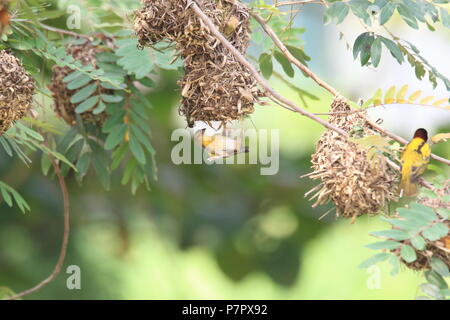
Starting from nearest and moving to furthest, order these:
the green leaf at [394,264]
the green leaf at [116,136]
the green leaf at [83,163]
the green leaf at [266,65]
A: the green leaf at [394,264]
the green leaf at [266,65]
the green leaf at [116,136]
the green leaf at [83,163]

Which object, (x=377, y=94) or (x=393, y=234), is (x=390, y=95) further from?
(x=393, y=234)

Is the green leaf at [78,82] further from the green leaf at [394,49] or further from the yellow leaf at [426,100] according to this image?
the yellow leaf at [426,100]

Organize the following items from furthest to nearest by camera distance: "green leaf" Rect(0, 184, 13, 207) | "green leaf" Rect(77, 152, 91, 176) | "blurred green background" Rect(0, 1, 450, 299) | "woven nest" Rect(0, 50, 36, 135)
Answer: "blurred green background" Rect(0, 1, 450, 299)
"green leaf" Rect(77, 152, 91, 176)
"green leaf" Rect(0, 184, 13, 207)
"woven nest" Rect(0, 50, 36, 135)

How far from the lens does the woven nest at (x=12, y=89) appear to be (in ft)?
6.76

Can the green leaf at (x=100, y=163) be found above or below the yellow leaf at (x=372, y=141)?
below

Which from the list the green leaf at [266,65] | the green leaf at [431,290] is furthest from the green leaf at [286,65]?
the green leaf at [431,290]

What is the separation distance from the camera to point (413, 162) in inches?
74.7

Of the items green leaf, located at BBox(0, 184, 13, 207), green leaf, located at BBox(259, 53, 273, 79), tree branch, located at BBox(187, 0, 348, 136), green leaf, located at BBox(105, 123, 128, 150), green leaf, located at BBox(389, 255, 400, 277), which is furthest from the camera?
green leaf, located at BBox(105, 123, 128, 150)

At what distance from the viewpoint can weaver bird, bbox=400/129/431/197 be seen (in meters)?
1.89

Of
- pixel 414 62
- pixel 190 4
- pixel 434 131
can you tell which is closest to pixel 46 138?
pixel 190 4

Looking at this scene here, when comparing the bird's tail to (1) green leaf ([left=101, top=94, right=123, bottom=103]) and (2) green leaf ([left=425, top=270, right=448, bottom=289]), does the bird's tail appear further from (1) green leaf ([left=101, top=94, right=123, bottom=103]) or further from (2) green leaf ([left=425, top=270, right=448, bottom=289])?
(1) green leaf ([left=101, top=94, right=123, bottom=103])

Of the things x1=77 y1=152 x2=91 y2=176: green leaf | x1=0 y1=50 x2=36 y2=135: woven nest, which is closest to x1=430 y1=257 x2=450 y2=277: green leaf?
x1=0 y1=50 x2=36 y2=135: woven nest

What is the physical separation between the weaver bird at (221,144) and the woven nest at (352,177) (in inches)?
13.9

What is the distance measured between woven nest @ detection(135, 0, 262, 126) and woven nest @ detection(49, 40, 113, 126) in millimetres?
696
